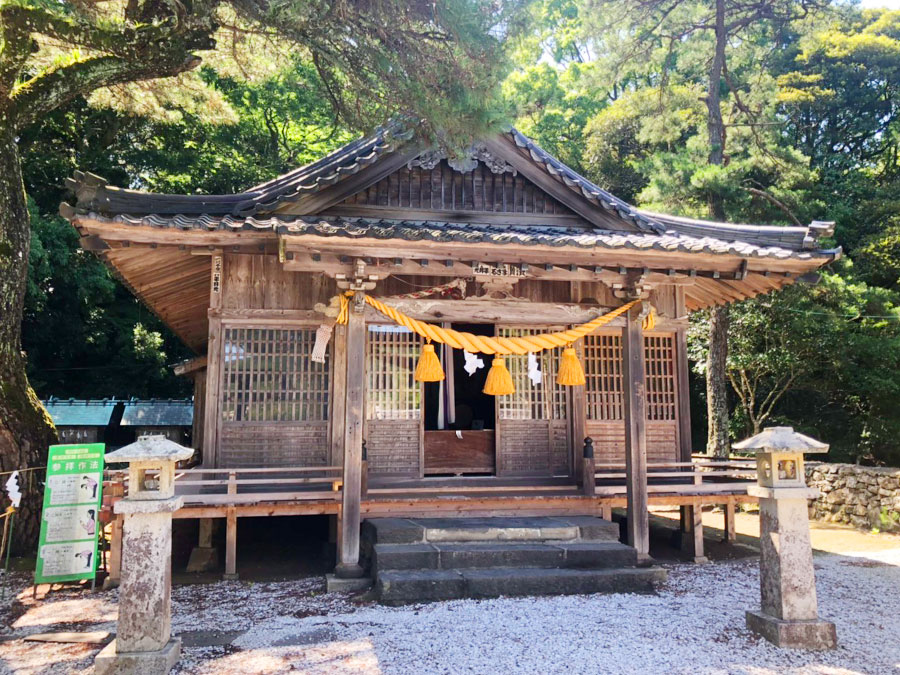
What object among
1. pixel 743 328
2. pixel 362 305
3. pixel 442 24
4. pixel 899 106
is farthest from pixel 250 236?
pixel 899 106

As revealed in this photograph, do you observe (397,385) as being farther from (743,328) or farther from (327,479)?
(743,328)

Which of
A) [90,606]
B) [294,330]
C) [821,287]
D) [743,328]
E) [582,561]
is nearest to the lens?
[90,606]

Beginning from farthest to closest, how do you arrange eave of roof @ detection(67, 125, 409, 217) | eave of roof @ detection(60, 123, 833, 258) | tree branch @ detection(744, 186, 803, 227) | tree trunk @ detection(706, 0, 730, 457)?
tree trunk @ detection(706, 0, 730, 457) < tree branch @ detection(744, 186, 803, 227) < eave of roof @ detection(60, 123, 833, 258) < eave of roof @ detection(67, 125, 409, 217)

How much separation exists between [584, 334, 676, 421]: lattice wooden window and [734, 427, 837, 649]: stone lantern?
414 centimetres

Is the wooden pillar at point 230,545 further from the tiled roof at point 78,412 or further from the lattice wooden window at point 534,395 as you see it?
the tiled roof at point 78,412

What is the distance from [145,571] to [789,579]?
5.32m

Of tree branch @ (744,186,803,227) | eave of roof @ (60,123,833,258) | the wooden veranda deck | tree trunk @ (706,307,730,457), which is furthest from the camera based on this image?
tree trunk @ (706,307,730,457)

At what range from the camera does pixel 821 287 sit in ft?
46.0

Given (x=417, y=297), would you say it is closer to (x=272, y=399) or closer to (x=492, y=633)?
(x=272, y=399)

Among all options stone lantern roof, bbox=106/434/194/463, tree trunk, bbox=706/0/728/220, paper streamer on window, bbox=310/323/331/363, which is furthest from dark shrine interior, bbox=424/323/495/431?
tree trunk, bbox=706/0/728/220

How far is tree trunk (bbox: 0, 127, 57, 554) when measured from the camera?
30.4ft

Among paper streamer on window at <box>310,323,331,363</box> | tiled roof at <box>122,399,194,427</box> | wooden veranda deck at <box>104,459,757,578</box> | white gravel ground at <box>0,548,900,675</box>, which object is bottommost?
white gravel ground at <box>0,548,900,675</box>

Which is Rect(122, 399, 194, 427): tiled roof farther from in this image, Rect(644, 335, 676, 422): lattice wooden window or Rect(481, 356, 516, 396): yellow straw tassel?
Rect(644, 335, 676, 422): lattice wooden window

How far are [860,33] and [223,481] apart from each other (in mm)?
29060
